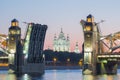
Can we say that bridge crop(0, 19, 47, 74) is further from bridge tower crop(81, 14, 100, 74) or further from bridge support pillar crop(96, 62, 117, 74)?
bridge support pillar crop(96, 62, 117, 74)

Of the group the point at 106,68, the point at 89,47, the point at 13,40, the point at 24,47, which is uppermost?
the point at 13,40

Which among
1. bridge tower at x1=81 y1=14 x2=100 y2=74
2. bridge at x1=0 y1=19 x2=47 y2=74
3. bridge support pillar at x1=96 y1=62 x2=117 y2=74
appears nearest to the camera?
bridge tower at x1=81 y1=14 x2=100 y2=74

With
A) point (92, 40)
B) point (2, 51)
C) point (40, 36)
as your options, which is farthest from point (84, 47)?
point (2, 51)

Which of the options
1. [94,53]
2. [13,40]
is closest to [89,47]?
[94,53]

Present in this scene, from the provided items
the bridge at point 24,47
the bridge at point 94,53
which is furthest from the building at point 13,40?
the bridge at point 94,53

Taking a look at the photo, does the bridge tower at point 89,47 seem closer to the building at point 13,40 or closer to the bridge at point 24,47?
the bridge at point 24,47

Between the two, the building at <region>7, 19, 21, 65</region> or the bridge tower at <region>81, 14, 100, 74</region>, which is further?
the building at <region>7, 19, 21, 65</region>

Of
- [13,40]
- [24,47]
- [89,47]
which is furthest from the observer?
[24,47]

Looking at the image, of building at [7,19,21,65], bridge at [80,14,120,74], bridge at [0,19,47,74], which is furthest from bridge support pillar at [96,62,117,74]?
building at [7,19,21,65]

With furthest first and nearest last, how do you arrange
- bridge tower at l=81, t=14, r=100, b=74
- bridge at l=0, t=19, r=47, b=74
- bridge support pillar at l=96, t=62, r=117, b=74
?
1. bridge at l=0, t=19, r=47, b=74
2. bridge support pillar at l=96, t=62, r=117, b=74
3. bridge tower at l=81, t=14, r=100, b=74

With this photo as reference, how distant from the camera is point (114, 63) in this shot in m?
139

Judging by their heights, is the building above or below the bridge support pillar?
above

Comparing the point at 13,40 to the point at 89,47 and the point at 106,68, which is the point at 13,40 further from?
the point at 106,68

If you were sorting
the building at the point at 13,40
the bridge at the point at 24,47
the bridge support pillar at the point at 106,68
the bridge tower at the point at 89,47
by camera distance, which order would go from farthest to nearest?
the building at the point at 13,40 < the bridge at the point at 24,47 < the bridge support pillar at the point at 106,68 < the bridge tower at the point at 89,47
